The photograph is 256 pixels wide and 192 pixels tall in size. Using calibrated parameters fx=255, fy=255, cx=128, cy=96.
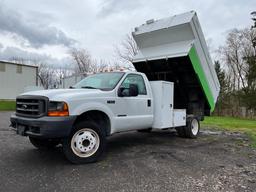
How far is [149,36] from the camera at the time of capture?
26.2 ft

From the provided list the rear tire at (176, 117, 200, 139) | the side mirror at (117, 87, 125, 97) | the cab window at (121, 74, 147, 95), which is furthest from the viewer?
the rear tire at (176, 117, 200, 139)

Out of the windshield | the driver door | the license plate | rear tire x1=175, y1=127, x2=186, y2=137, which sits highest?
the windshield

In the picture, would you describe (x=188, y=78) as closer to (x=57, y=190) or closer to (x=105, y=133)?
(x=105, y=133)

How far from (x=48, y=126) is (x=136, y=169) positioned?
5.88 feet

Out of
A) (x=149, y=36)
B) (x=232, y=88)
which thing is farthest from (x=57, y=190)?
(x=232, y=88)

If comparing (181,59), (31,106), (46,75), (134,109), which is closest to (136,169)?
(134,109)

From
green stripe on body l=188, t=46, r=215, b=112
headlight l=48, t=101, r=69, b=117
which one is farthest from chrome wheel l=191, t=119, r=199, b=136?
headlight l=48, t=101, r=69, b=117

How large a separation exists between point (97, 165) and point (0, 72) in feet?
108

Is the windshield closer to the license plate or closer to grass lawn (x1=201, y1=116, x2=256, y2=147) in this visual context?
the license plate

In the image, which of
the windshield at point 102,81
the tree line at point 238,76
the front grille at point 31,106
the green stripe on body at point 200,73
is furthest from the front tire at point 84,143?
the tree line at point 238,76

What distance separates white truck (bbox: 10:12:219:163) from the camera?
189 inches

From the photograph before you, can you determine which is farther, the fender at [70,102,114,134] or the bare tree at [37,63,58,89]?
the bare tree at [37,63,58,89]

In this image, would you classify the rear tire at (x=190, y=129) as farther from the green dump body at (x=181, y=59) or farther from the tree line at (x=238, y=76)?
the tree line at (x=238, y=76)

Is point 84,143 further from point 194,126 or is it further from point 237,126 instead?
point 237,126
